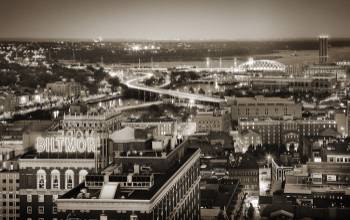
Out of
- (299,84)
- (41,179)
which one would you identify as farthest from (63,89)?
(41,179)

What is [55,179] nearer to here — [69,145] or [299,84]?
[69,145]

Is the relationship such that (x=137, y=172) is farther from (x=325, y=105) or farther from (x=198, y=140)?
(x=325, y=105)

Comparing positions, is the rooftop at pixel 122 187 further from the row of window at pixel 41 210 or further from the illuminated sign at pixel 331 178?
the illuminated sign at pixel 331 178

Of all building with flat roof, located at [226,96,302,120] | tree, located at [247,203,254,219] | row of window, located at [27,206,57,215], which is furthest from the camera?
building with flat roof, located at [226,96,302,120]

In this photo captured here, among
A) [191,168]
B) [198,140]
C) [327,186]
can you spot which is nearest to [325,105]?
[198,140]

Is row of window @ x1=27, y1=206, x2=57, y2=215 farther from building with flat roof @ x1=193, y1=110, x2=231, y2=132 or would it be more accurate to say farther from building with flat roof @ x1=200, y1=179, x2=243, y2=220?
building with flat roof @ x1=193, y1=110, x2=231, y2=132

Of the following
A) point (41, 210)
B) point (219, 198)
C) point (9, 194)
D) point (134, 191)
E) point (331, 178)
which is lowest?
point (219, 198)

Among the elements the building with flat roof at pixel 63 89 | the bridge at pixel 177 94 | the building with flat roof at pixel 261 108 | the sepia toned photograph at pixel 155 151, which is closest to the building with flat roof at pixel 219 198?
the sepia toned photograph at pixel 155 151

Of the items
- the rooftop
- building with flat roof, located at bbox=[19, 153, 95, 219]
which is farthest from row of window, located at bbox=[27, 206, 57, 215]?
the rooftop
